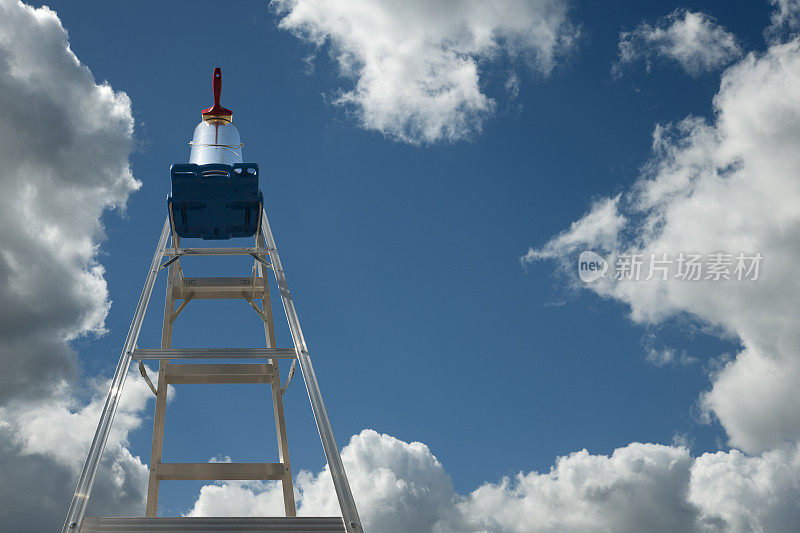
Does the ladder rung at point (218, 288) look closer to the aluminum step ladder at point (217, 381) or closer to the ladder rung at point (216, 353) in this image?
the aluminum step ladder at point (217, 381)

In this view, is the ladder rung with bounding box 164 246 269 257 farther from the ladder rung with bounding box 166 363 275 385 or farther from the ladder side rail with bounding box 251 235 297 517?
the ladder rung with bounding box 166 363 275 385

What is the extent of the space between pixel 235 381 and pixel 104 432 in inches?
160

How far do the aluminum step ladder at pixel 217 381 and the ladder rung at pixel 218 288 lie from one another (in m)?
0.02

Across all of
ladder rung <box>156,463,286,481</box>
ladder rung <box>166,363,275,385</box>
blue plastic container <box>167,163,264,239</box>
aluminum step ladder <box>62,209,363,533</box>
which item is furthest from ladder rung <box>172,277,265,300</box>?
ladder rung <box>156,463,286,481</box>

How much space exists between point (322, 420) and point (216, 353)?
1.76 meters

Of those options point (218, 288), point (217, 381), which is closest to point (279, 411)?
point (217, 381)

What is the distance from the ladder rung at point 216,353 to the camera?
25.0 ft

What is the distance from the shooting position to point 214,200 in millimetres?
9492

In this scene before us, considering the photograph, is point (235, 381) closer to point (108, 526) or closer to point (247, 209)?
point (247, 209)

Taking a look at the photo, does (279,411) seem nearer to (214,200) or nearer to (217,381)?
(217,381)

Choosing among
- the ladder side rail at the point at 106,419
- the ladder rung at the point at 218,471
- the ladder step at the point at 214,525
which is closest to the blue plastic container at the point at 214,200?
the ladder side rail at the point at 106,419

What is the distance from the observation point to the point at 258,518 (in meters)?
6.31

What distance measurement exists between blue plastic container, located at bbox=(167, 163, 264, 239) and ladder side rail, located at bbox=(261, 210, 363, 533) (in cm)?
A: 117

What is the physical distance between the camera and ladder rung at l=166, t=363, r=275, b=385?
10445mm
